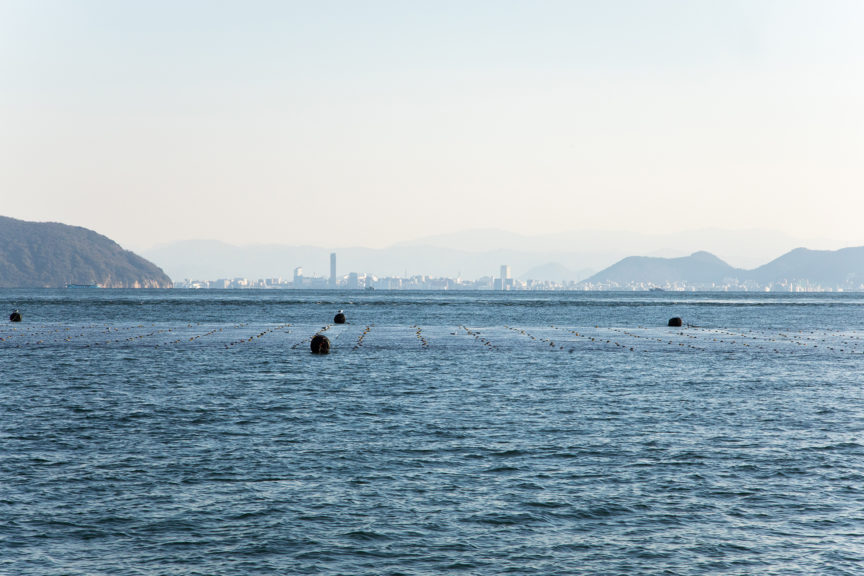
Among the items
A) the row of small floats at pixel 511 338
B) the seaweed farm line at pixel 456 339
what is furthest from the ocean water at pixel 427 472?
the row of small floats at pixel 511 338

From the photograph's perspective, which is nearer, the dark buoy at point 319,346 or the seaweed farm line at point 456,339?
the dark buoy at point 319,346

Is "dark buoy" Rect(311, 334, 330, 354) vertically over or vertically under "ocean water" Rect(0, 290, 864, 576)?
over

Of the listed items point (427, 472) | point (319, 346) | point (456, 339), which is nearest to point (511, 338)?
point (456, 339)

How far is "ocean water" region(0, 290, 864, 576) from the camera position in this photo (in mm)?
18828

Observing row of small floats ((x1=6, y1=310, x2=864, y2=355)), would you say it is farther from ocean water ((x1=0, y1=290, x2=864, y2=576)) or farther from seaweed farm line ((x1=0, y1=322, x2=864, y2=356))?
ocean water ((x1=0, y1=290, x2=864, y2=576))

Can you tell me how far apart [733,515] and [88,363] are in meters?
51.4

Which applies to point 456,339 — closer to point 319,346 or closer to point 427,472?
point 319,346

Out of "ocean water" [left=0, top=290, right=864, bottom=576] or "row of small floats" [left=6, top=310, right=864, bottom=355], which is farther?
"row of small floats" [left=6, top=310, right=864, bottom=355]

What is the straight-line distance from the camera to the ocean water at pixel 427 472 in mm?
18828

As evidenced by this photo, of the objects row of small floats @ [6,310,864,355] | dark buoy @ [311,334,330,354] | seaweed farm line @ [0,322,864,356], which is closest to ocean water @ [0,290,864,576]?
dark buoy @ [311,334,330,354]

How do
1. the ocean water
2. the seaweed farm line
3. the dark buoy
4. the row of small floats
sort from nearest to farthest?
the ocean water
the dark buoy
the seaweed farm line
the row of small floats

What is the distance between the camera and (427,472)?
26.2 metres

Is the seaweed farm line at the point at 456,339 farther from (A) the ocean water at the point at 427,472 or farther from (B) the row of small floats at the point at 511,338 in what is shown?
(A) the ocean water at the point at 427,472

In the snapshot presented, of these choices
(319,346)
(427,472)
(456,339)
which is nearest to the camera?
(427,472)
